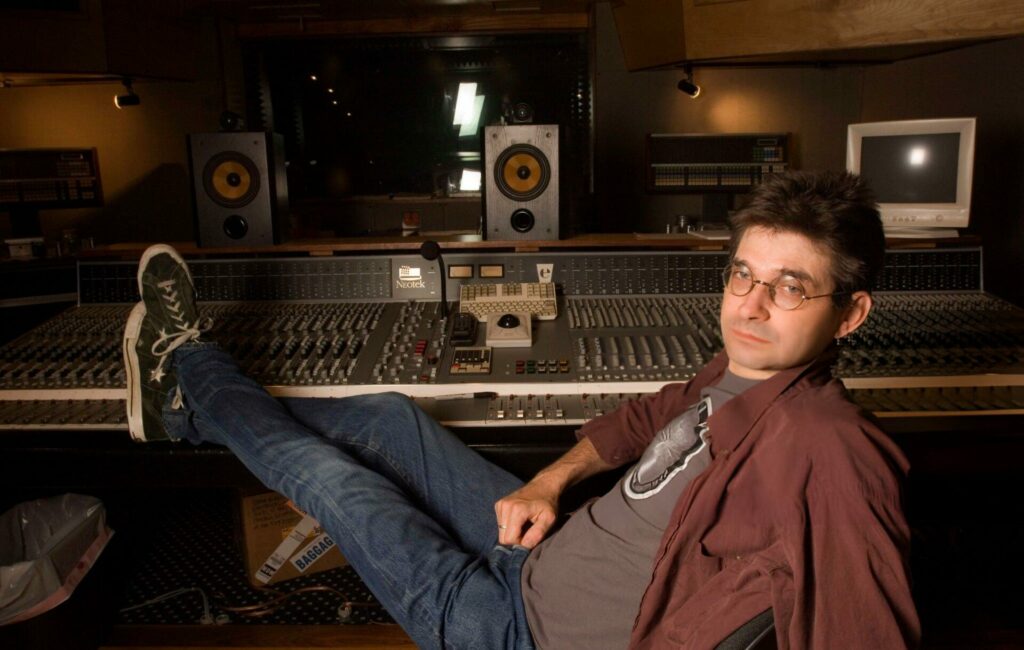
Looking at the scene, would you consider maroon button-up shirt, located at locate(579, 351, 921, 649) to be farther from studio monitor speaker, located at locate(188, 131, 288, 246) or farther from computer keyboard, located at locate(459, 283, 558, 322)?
studio monitor speaker, located at locate(188, 131, 288, 246)

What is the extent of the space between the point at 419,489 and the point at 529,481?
24 centimetres

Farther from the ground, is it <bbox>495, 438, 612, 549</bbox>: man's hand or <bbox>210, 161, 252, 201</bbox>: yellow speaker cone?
<bbox>210, 161, 252, 201</bbox>: yellow speaker cone

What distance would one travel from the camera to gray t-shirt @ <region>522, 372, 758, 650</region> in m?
1.15

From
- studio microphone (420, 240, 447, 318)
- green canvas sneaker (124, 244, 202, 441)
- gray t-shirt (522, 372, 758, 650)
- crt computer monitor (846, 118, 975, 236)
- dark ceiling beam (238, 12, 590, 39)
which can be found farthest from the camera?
dark ceiling beam (238, 12, 590, 39)

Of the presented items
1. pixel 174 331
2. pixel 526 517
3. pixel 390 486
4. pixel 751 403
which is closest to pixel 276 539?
pixel 174 331

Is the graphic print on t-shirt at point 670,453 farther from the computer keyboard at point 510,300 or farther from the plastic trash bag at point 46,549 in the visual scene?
the plastic trash bag at point 46,549

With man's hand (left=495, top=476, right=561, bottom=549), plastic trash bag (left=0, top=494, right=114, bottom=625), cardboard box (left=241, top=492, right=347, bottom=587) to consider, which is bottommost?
cardboard box (left=241, top=492, right=347, bottom=587)

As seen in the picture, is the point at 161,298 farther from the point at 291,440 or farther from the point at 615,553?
the point at 615,553

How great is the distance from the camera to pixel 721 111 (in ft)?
14.7

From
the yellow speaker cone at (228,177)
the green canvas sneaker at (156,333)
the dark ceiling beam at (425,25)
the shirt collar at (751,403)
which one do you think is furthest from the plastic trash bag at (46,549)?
the dark ceiling beam at (425,25)

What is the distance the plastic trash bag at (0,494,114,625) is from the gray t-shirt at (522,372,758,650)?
1.13 m

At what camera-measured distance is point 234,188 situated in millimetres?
2223

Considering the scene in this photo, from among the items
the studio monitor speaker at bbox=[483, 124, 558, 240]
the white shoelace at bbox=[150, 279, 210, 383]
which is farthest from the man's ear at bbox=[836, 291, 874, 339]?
the white shoelace at bbox=[150, 279, 210, 383]

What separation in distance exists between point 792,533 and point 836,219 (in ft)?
1.47
